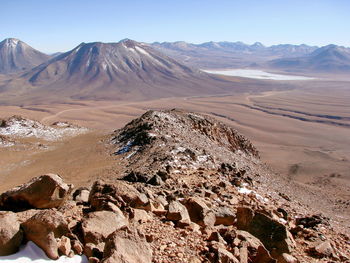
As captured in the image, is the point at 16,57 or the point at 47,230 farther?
the point at 16,57

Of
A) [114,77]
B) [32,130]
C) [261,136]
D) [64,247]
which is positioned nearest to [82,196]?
[64,247]

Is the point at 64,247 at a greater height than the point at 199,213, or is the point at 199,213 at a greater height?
the point at 64,247

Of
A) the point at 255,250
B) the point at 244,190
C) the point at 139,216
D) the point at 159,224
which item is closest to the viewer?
the point at 255,250

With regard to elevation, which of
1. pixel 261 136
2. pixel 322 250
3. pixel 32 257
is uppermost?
pixel 32 257

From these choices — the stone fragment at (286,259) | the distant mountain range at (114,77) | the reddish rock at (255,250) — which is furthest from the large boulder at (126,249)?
the distant mountain range at (114,77)

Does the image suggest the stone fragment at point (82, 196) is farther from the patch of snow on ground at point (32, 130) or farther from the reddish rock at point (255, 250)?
the patch of snow on ground at point (32, 130)

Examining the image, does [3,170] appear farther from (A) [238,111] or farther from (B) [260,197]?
(A) [238,111]

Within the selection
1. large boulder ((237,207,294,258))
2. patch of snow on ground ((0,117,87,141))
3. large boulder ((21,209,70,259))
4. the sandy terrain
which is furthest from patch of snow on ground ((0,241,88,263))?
patch of snow on ground ((0,117,87,141))

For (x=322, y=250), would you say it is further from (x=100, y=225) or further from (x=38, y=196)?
(x=38, y=196)
